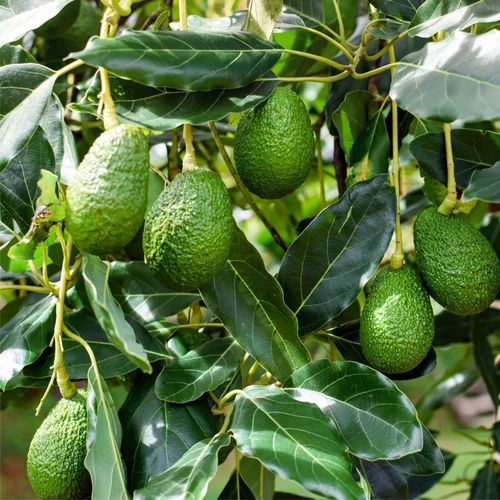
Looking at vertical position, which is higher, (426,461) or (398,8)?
(398,8)

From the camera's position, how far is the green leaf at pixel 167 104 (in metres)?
0.78

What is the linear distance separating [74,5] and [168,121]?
1.88 feet

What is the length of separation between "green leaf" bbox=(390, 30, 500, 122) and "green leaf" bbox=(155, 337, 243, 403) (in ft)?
1.31

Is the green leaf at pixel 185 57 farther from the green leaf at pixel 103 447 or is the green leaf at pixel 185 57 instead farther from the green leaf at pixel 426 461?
the green leaf at pixel 426 461

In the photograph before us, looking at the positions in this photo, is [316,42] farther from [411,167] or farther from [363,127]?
[411,167]

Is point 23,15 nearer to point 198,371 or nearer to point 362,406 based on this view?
point 198,371

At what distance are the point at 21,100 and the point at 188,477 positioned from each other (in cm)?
46

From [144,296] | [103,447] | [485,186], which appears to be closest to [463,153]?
[485,186]

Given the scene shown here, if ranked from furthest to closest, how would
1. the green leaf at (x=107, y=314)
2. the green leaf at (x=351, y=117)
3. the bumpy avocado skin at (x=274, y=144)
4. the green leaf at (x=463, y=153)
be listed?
the green leaf at (x=351, y=117)
the green leaf at (x=463, y=153)
the bumpy avocado skin at (x=274, y=144)
the green leaf at (x=107, y=314)

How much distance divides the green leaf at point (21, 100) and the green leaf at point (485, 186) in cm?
49

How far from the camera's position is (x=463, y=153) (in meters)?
0.96

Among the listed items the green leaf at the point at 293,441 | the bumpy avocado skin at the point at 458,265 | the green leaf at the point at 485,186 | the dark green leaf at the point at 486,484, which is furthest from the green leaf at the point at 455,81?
the dark green leaf at the point at 486,484

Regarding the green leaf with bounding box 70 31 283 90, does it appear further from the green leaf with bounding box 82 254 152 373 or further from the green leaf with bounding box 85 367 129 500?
the green leaf with bounding box 85 367 129 500

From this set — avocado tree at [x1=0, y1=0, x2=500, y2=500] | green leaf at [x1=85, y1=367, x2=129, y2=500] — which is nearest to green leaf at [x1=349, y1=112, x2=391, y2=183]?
avocado tree at [x1=0, y1=0, x2=500, y2=500]
